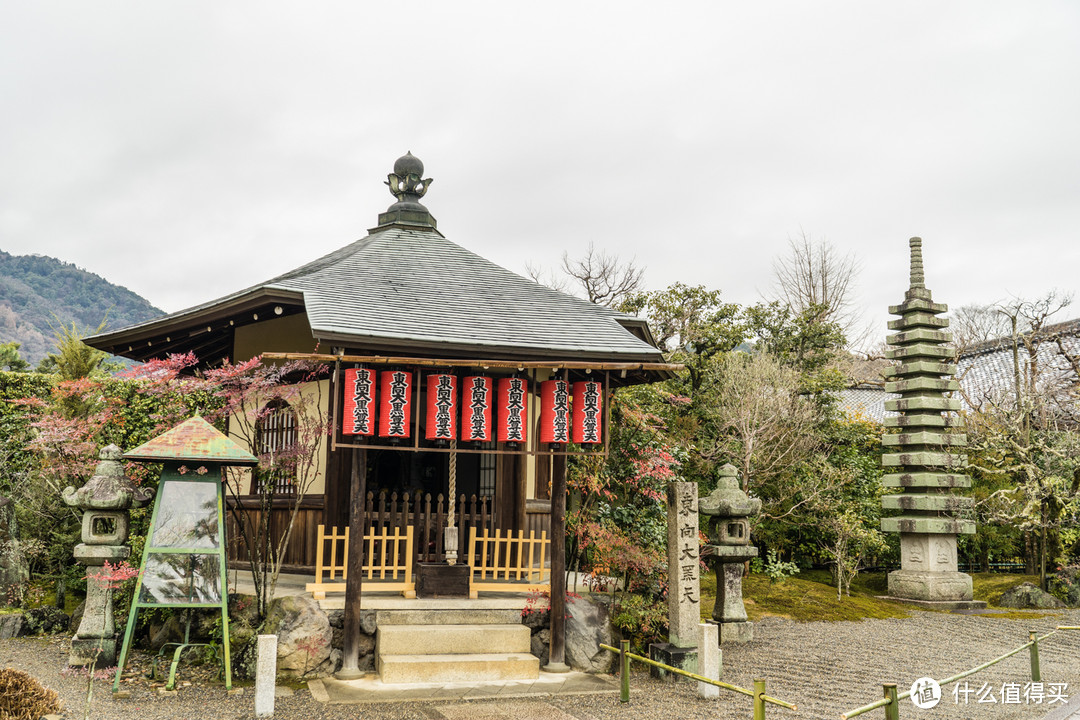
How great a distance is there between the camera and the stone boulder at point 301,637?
7812 mm

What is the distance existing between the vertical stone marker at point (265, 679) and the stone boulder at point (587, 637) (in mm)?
3371

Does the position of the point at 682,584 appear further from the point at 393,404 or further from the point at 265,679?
the point at 265,679

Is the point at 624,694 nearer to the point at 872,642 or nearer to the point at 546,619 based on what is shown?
the point at 546,619

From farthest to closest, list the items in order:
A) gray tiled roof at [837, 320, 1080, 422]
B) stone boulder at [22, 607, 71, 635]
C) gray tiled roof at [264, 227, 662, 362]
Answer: gray tiled roof at [837, 320, 1080, 422] < stone boulder at [22, 607, 71, 635] < gray tiled roof at [264, 227, 662, 362]

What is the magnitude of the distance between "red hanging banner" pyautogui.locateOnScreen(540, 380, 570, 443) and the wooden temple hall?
0.01 m

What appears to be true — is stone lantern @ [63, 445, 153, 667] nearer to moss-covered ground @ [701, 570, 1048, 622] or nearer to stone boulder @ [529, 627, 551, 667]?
stone boulder @ [529, 627, 551, 667]

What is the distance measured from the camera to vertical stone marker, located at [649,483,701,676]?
28.0ft

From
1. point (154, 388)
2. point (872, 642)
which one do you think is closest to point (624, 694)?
point (872, 642)

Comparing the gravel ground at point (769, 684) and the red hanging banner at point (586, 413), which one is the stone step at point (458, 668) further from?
the red hanging banner at point (586, 413)

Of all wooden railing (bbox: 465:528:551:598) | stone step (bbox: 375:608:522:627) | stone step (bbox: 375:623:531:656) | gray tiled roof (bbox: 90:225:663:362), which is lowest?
stone step (bbox: 375:623:531:656)

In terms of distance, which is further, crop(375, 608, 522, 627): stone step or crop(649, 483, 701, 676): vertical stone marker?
crop(649, 483, 701, 676): vertical stone marker

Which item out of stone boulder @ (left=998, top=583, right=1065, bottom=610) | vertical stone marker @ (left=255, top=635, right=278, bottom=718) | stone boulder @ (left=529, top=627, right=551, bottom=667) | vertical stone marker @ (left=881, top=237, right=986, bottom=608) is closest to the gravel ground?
vertical stone marker @ (left=255, top=635, right=278, bottom=718)

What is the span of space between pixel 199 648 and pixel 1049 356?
2610cm

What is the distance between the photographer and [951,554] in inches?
642
